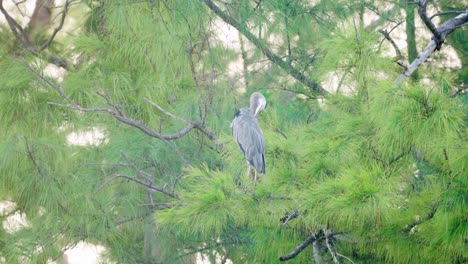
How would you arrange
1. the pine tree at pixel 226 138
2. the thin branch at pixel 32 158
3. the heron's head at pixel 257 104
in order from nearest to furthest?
the pine tree at pixel 226 138, the heron's head at pixel 257 104, the thin branch at pixel 32 158

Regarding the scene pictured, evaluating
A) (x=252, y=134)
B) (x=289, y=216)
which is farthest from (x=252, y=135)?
(x=289, y=216)

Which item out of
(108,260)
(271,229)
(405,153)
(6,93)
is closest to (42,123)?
(6,93)

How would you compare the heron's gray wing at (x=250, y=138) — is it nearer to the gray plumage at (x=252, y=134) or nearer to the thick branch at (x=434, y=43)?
the gray plumage at (x=252, y=134)

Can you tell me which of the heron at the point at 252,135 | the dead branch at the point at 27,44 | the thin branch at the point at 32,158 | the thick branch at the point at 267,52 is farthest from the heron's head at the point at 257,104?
the dead branch at the point at 27,44

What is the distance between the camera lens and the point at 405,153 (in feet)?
5.11

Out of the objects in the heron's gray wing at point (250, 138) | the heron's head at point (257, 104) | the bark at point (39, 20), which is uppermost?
the bark at point (39, 20)

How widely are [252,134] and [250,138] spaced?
16mm

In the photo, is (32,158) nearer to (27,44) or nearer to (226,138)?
(27,44)

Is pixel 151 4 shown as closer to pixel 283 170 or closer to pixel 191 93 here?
pixel 191 93

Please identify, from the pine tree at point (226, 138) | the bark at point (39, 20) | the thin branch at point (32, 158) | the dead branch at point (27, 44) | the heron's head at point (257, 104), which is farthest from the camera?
the bark at point (39, 20)

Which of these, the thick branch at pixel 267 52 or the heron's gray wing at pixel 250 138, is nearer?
the heron's gray wing at pixel 250 138

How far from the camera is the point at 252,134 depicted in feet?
5.75

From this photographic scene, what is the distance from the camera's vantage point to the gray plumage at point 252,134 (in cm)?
167

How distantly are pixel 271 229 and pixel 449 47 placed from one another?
1938 mm
